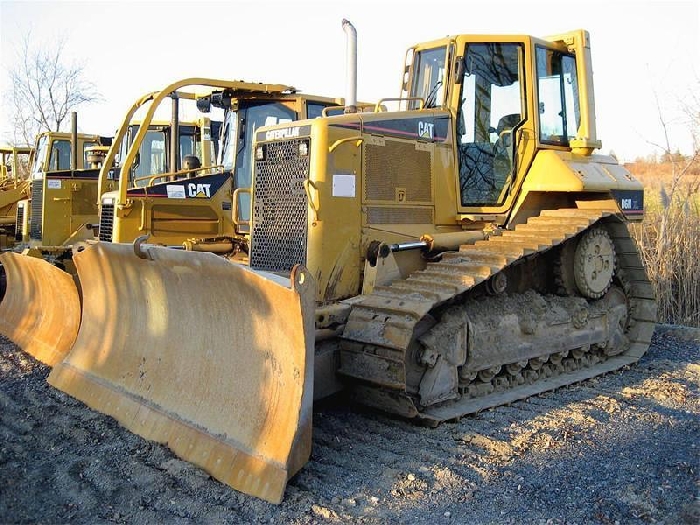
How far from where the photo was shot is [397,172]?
19.7 ft

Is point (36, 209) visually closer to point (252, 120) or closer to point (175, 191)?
point (175, 191)

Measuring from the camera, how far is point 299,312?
3951 millimetres

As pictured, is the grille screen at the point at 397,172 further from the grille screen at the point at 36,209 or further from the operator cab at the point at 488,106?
the grille screen at the point at 36,209

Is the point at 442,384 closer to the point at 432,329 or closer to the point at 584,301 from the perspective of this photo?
the point at 432,329

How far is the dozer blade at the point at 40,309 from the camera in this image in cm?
675

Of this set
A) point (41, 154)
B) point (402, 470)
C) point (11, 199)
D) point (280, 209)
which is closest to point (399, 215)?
point (280, 209)

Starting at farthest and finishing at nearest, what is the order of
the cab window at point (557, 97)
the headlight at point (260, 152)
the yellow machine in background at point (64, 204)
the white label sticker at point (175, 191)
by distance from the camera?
the yellow machine in background at point (64, 204)
the white label sticker at point (175, 191)
the cab window at point (557, 97)
the headlight at point (260, 152)

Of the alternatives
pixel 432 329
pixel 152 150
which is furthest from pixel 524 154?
pixel 152 150

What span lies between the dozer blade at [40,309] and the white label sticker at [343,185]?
283 centimetres

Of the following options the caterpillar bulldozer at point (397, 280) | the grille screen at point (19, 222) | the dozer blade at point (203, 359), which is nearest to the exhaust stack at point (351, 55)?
the caterpillar bulldozer at point (397, 280)

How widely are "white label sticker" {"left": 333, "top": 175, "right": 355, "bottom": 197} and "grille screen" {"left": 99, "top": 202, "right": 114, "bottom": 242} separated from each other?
5.14m

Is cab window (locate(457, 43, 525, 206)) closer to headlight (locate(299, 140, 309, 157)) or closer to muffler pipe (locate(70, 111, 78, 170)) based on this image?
headlight (locate(299, 140, 309, 157))

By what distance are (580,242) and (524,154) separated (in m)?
0.97

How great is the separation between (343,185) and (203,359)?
70.2 inches
